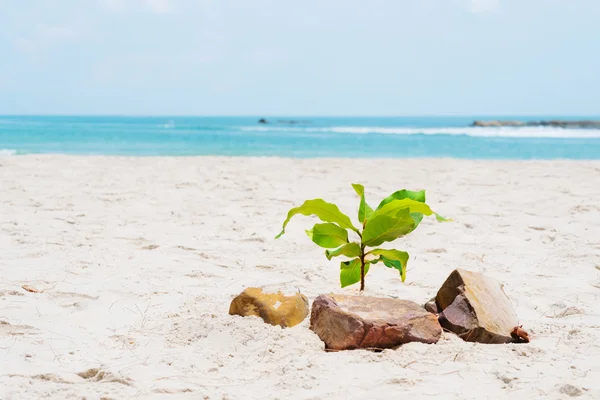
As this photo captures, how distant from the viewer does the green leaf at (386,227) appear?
8.04ft

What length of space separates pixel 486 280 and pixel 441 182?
16.7 feet

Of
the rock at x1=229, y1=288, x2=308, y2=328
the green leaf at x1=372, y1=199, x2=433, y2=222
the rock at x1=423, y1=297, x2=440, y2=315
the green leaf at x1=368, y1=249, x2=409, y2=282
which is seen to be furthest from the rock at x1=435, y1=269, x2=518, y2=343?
the rock at x1=229, y1=288, x2=308, y2=328

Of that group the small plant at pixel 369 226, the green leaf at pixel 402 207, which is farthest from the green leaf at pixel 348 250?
the green leaf at pixel 402 207

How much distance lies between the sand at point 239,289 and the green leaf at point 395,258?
14.6 inches

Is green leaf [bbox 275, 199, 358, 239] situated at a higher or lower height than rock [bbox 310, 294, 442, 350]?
higher

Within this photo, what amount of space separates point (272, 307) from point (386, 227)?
601 millimetres

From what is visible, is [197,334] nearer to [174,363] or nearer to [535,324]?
[174,363]

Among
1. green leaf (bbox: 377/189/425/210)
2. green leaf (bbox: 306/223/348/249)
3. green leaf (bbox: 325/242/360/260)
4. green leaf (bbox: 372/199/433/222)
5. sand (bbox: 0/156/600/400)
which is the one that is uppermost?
green leaf (bbox: 377/189/425/210)

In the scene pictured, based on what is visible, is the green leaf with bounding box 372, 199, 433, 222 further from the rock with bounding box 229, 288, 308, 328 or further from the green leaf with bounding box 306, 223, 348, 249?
the rock with bounding box 229, 288, 308, 328

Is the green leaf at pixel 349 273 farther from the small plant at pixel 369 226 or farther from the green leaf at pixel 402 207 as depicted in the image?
the green leaf at pixel 402 207

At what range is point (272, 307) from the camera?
241cm

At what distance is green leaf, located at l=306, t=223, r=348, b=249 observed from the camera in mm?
2611

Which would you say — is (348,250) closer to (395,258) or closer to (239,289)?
(395,258)

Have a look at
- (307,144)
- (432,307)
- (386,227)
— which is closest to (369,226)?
(386,227)
